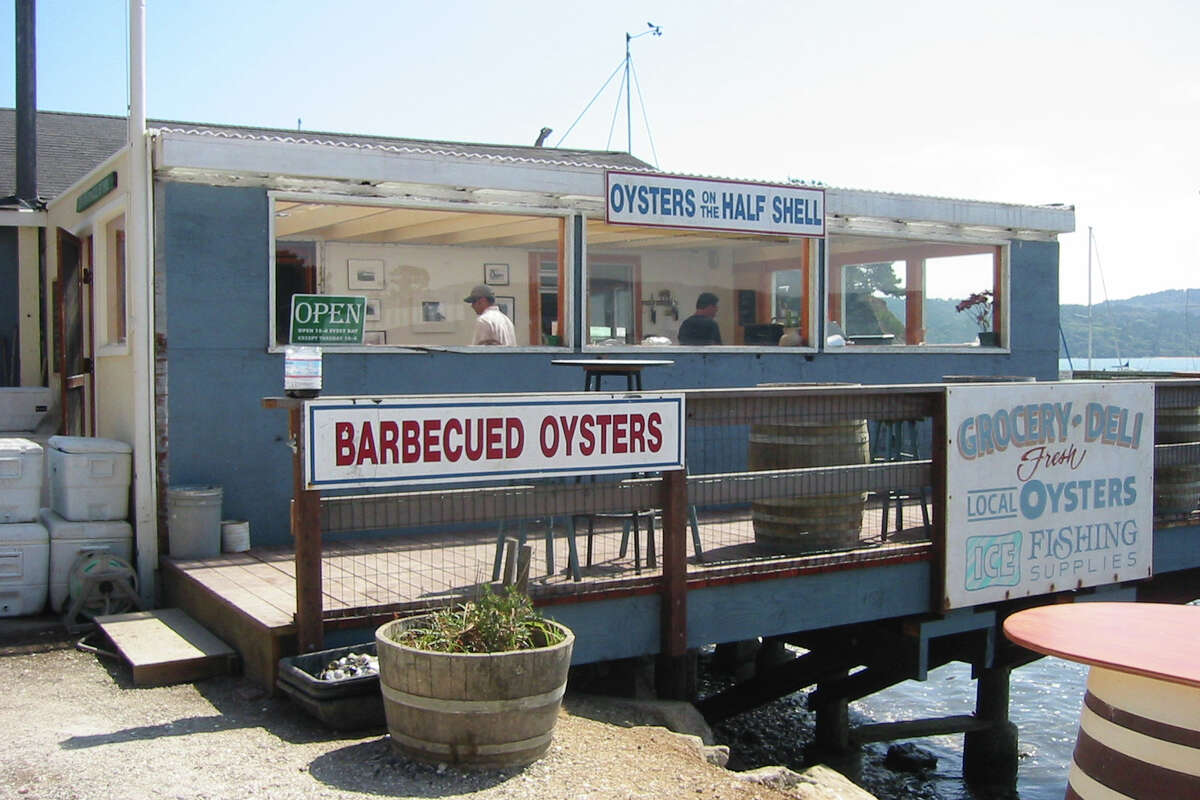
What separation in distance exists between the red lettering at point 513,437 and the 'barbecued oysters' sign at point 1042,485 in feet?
9.43

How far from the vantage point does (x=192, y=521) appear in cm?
786

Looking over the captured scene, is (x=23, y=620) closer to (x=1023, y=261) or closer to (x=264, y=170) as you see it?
(x=264, y=170)

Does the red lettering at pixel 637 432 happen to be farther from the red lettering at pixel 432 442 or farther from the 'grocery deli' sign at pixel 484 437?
the red lettering at pixel 432 442

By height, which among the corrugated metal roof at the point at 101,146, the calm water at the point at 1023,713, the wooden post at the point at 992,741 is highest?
the corrugated metal roof at the point at 101,146

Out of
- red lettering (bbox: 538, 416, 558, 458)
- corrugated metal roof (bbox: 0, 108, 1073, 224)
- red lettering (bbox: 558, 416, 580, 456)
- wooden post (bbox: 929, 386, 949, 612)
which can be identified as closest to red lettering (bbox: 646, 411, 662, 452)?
red lettering (bbox: 558, 416, 580, 456)

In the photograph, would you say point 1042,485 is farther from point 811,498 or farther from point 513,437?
point 513,437

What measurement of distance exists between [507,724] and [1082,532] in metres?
4.88

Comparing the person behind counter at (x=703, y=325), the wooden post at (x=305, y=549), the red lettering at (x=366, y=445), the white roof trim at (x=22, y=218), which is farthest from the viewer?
the white roof trim at (x=22, y=218)

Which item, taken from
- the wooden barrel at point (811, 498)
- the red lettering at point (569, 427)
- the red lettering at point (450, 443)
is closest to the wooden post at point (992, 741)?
the wooden barrel at point (811, 498)

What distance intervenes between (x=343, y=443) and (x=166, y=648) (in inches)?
71.4

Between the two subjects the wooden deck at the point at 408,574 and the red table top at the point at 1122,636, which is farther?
the wooden deck at the point at 408,574

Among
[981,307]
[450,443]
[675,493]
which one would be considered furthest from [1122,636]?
[981,307]

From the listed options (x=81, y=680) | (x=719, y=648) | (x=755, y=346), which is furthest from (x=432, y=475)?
(x=719, y=648)

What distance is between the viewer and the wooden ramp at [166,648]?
6.10m
